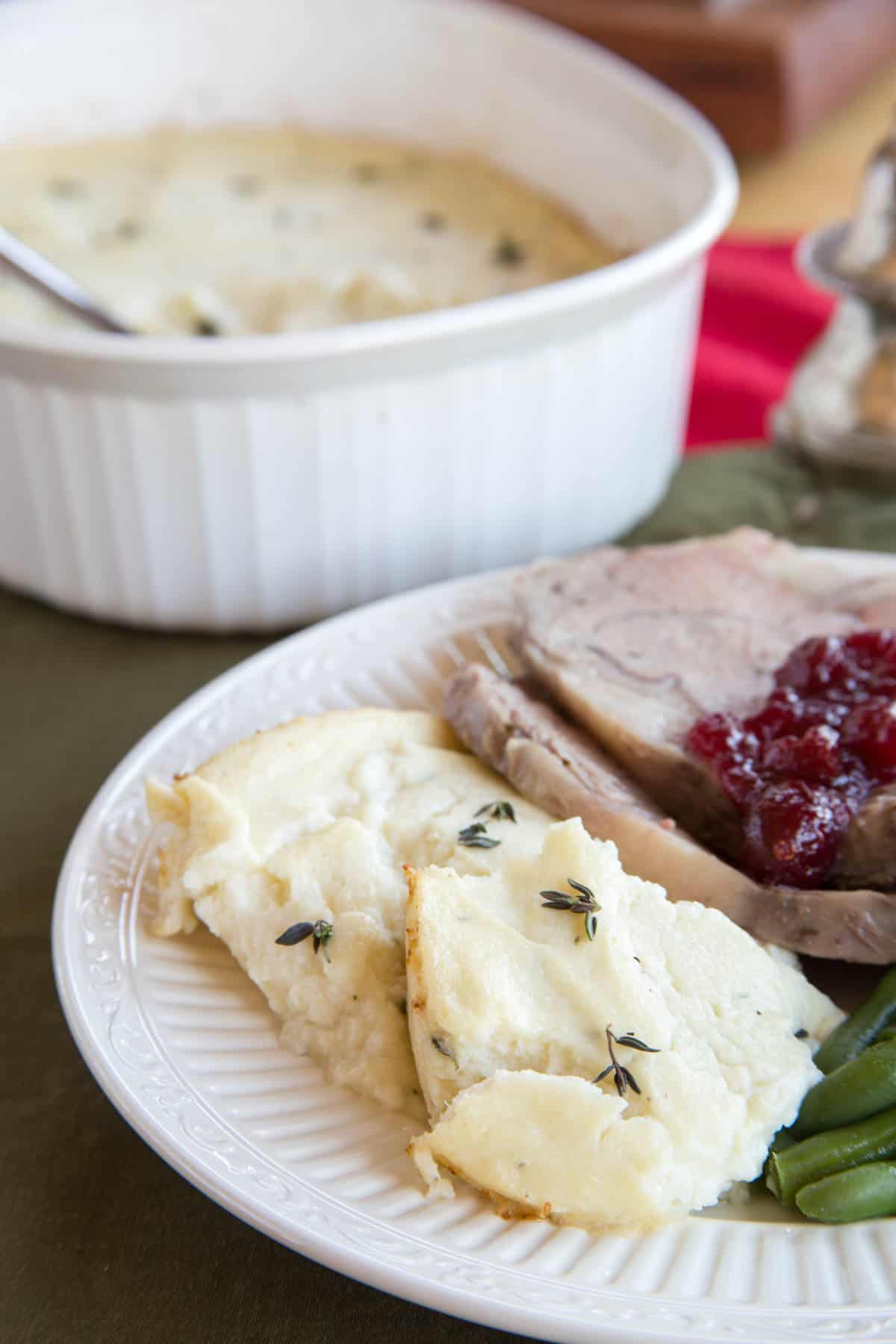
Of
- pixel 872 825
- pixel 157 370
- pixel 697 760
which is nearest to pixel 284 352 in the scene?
pixel 157 370

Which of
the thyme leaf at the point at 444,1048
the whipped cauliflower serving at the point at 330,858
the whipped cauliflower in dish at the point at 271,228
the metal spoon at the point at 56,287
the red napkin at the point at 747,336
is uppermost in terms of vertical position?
the metal spoon at the point at 56,287

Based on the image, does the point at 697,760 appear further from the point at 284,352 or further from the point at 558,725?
the point at 284,352

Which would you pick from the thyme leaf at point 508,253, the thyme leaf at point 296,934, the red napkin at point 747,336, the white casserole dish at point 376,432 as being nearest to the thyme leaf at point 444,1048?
the thyme leaf at point 296,934

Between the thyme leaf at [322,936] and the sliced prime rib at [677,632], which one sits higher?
the thyme leaf at [322,936]

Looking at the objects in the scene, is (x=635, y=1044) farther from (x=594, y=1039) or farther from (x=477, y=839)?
(x=477, y=839)

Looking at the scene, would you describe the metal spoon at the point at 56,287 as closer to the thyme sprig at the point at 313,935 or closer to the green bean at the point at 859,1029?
the thyme sprig at the point at 313,935

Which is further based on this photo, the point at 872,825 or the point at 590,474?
the point at 590,474

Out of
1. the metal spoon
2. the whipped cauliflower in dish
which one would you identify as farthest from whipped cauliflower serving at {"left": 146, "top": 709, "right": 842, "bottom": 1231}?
the whipped cauliflower in dish

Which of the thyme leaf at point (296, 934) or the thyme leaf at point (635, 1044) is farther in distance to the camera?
the thyme leaf at point (296, 934)
